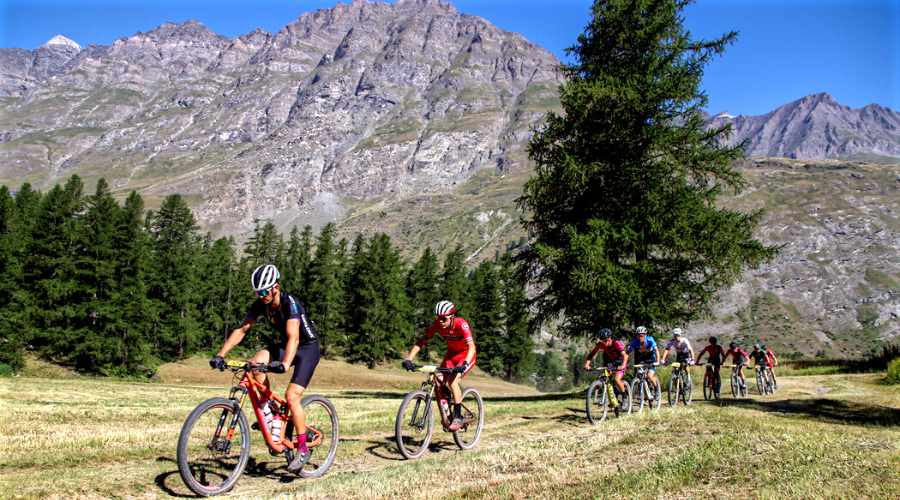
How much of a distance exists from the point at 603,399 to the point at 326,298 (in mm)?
56412

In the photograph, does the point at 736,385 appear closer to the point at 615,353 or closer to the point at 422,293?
the point at 615,353

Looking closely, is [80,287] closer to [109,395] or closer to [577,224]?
[109,395]

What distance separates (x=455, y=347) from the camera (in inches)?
461

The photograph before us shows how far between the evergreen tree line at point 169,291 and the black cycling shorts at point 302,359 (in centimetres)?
1604

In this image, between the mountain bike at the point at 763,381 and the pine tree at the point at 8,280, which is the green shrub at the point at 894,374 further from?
the pine tree at the point at 8,280

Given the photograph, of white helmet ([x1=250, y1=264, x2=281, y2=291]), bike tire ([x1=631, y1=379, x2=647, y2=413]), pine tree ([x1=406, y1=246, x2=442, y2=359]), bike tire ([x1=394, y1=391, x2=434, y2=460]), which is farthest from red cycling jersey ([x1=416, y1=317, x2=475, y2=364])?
pine tree ([x1=406, y1=246, x2=442, y2=359])

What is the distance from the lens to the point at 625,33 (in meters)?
23.3

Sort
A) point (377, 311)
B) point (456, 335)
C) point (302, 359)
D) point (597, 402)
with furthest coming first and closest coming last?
point (377, 311) < point (597, 402) < point (456, 335) < point (302, 359)

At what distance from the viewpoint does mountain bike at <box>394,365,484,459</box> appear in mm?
10617

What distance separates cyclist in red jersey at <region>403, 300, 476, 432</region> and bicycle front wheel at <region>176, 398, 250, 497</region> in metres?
3.47

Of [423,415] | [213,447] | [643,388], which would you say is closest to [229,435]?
[213,447]

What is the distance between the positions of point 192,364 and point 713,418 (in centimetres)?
5474

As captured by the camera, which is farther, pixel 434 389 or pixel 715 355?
pixel 715 355

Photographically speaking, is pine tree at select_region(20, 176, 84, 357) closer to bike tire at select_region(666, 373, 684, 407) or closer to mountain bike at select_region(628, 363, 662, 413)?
mountain bike at select_region(628, 363, 662, 413)
